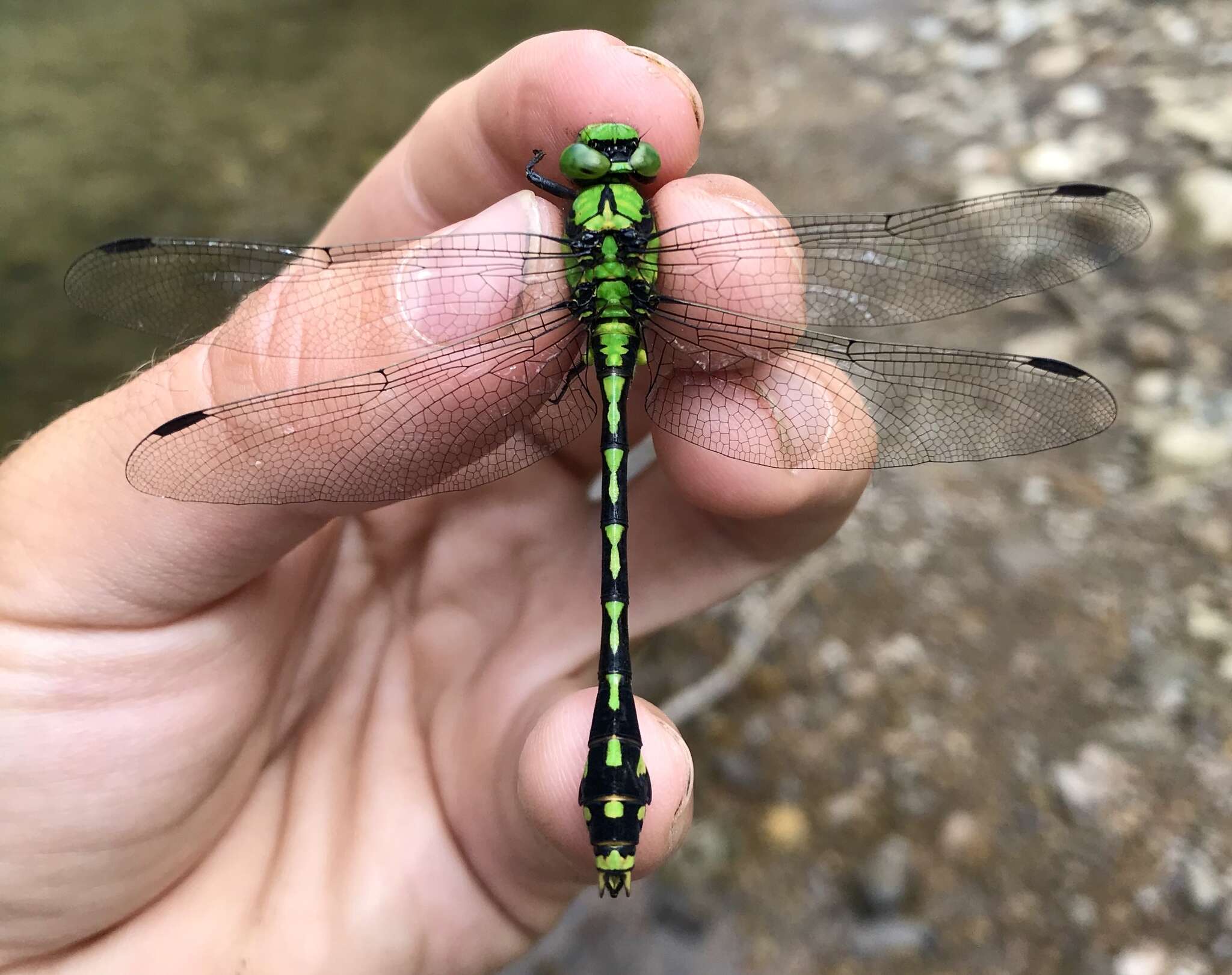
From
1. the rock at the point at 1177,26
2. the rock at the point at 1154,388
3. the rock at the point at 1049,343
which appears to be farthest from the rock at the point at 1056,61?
the rock at the point at 1154,388

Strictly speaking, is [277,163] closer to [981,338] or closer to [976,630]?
[981,338]

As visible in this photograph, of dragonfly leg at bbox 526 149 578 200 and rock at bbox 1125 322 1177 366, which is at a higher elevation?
rock at bbox 1125 322 1177 366

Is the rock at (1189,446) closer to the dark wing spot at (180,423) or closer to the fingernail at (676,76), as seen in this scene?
the fingernail at (676,76)

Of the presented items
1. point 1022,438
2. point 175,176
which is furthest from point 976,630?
point 175,176

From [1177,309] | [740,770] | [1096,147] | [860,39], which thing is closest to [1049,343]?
[1177,309]

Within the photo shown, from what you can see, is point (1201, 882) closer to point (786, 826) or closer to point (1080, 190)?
point (786, 826)

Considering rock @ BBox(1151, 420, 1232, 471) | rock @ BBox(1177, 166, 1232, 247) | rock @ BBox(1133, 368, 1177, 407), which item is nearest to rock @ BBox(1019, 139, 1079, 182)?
rock @ BBox(1177, 166, 1232, 247)

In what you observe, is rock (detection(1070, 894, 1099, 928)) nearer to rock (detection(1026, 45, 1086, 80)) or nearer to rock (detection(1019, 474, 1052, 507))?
rock (detection(1019, 474, 1052, 507))
